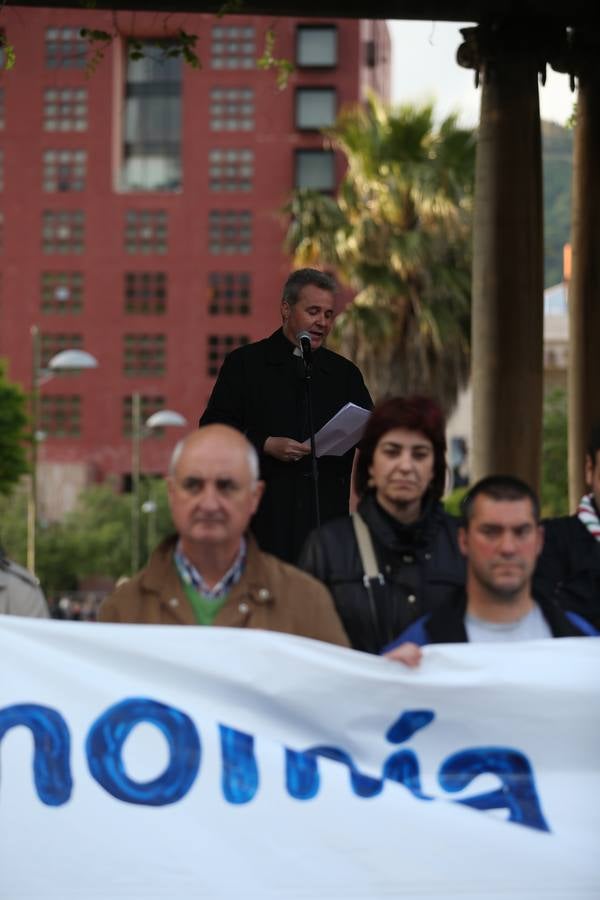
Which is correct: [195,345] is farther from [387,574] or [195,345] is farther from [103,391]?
[387,574]

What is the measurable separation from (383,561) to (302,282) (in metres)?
1.97

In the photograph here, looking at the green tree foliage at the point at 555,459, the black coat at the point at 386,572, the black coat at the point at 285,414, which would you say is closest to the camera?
the black coat at the point at 386,572

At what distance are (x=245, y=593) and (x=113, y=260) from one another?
93605mm

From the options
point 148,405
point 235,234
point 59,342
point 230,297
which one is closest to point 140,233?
point 235,234

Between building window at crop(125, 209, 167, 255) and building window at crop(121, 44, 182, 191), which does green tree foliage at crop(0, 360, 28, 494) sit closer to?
building window at crop(125, 209, 167, 255)

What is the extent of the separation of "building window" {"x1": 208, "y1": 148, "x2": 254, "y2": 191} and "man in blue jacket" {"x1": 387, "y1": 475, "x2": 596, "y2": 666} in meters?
93.0

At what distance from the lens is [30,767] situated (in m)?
5.29

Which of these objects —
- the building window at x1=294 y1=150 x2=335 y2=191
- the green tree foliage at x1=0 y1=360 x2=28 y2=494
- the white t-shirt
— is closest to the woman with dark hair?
the white t-shirt

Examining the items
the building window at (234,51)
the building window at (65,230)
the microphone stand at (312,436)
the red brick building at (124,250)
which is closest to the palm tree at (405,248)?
the microphone stand at (312,436)

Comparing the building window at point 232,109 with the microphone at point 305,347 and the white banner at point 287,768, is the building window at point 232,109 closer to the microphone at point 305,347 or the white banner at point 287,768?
the microphone at point 305,347

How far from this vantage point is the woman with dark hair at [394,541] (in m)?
5.67

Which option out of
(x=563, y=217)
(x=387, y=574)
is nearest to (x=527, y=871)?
(x=387, y=574)

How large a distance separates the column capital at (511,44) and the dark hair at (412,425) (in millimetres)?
7499

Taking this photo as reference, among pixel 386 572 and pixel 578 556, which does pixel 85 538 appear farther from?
pixel 386 572
